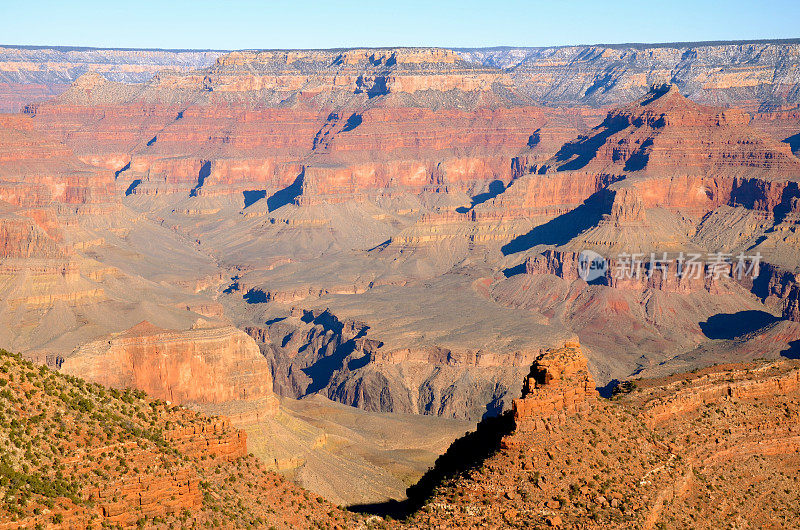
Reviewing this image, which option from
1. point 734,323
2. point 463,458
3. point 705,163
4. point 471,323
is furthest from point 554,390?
point 705,163

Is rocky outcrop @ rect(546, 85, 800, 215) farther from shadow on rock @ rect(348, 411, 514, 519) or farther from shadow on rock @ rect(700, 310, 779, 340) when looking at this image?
shadow on rock @ rect(348, 411, 514, 519)

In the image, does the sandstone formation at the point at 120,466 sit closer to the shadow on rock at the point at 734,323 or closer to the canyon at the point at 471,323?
the canyon at the point at 471,323

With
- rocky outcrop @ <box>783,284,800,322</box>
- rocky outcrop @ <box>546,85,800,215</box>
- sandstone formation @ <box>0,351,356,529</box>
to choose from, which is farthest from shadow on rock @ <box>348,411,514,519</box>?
rocky outcrop @ <box>546,85,800,215</box>

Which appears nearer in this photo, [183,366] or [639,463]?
[639,463]

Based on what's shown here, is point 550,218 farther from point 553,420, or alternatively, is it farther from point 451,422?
point 553,420

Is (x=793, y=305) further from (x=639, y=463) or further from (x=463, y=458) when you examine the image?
(x=463, y=458)

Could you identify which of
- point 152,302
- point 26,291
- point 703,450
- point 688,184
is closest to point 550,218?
point 688,184
